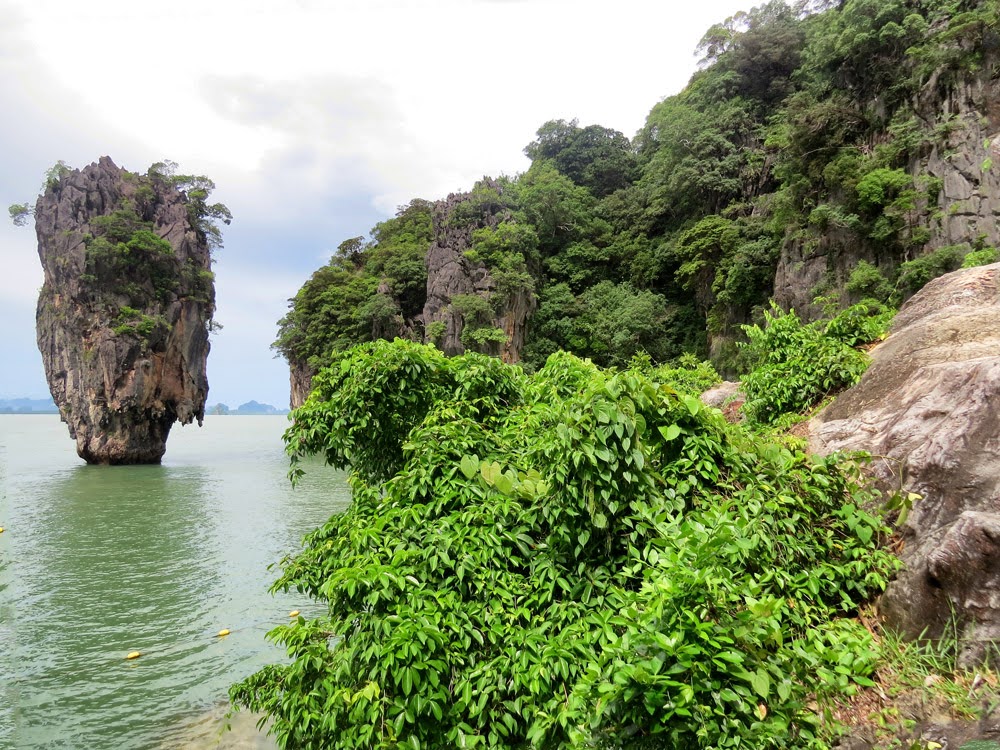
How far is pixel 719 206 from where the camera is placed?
27.0m

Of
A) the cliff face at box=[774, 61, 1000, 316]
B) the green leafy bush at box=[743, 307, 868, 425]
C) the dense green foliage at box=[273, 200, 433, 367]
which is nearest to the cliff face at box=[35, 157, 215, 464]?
the dense green foliage at box=[273, 200, 433, 367]

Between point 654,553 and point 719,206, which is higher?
point 719,206

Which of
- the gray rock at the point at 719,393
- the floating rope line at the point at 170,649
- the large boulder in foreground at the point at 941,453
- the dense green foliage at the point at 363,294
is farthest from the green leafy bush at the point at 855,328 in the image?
the dense green foliage at the point at 363,294

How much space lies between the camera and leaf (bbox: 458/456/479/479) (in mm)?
A: 3418

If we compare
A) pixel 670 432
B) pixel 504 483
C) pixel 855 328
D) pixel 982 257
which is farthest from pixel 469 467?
pixel 982 257

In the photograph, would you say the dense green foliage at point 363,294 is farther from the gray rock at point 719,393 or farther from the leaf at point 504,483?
the leaf at point 504,483

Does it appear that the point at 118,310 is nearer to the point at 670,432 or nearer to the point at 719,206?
the point at 719,206

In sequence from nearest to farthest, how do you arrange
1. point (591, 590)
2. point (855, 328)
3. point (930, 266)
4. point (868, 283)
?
point (591, 590) < point (855, 328) < point (930, 266) < point (868, 283)

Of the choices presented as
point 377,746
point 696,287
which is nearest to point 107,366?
point 696,287

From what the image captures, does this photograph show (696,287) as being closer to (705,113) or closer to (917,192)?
(705,113)

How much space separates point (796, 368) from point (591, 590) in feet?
13.3

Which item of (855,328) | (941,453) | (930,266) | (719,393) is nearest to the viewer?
(941,453)

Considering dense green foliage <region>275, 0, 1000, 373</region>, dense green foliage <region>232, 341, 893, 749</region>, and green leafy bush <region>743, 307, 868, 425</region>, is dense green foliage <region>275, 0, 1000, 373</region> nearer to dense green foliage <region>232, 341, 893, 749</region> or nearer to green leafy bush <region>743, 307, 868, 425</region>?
green leafy bush <region>743, 307, 868, 425</region>

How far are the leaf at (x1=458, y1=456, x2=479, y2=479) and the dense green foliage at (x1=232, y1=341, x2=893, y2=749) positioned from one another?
4cm
